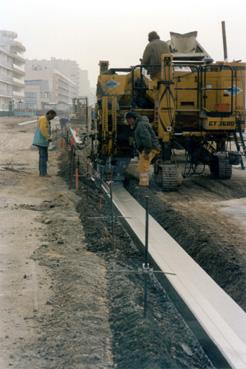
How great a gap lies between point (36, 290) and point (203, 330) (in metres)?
1.67

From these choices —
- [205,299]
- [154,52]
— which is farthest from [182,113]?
[205,299]

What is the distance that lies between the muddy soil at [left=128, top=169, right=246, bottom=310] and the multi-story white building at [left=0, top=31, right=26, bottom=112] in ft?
283

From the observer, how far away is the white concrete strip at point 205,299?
14.4 ft

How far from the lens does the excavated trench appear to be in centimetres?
410

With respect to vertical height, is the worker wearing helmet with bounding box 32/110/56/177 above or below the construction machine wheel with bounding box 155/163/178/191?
above

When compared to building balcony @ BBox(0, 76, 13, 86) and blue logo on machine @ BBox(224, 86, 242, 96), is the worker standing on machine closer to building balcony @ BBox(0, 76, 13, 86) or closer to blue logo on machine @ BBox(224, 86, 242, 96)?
blue logo on machine @ BBox(224, 86, 242, 96)

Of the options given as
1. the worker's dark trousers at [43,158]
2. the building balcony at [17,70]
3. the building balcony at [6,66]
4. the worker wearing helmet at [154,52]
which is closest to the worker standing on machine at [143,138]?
the worker wearing helmet at [154,52]

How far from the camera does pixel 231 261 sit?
6.70 metres

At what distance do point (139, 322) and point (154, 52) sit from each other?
→ 29.2 ft

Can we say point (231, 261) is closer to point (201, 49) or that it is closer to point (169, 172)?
point (169, 172)

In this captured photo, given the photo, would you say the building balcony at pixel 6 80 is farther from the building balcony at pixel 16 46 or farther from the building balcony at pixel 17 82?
the building balcony at pixel 16 46

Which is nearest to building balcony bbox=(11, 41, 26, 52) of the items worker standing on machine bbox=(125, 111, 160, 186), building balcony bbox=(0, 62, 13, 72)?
building balcony bbox=(0, 62, 13, 72)

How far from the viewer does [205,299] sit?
5316 mm

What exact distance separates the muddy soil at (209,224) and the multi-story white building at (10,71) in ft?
283
